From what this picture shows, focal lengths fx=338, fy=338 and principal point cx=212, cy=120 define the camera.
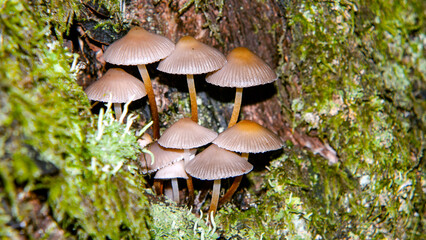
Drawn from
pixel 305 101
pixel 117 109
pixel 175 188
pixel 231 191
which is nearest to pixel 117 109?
pixel 117 109

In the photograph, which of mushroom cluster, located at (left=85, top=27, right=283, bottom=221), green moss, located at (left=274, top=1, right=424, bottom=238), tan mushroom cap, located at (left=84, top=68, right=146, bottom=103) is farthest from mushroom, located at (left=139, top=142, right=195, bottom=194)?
green moss, located at (left=274, top=1, right=424, bottom=238)

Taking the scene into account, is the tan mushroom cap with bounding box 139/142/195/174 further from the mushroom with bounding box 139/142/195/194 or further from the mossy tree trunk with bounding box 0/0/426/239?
the mossy tree trunk with bounding box 0/0/426/239

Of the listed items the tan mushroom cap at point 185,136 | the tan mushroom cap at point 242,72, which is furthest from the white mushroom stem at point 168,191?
the tan mushroom cap at point 242,72

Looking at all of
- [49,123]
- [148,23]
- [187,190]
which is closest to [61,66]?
[49,123]

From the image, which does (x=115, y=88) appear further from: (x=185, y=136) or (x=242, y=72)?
(x=242, y=72)

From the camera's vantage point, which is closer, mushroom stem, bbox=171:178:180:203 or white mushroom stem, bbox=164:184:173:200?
mushroom stem, bbox=171:178:180:203

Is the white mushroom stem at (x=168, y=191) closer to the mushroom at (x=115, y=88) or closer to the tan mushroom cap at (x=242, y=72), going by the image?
the mushroom at (x=115, y=88)

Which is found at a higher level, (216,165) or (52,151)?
(52,151)
